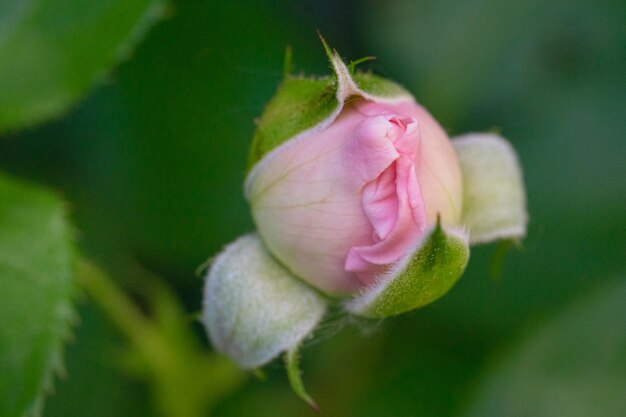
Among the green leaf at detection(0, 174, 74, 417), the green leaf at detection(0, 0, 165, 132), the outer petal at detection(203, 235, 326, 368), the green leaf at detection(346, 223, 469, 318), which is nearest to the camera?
the green leaf at detection(346, 223, 469, 318)

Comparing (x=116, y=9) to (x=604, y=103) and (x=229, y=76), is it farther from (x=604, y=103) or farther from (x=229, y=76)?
(x=604, y=103)

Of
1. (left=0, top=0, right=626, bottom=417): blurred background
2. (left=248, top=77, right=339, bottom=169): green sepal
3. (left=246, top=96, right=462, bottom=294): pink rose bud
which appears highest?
(left=248, top=77, right=339, bottom=169): green sepal

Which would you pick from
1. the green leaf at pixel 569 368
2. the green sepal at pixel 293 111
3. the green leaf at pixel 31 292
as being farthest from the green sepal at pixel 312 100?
the green leaf at pixel 569 368

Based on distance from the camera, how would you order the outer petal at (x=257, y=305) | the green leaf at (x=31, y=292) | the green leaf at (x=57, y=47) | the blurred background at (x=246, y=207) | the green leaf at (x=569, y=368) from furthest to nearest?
1. the blurred background at (x=246, y=207)
2. the green leaf at (x=569, y=368)
3. the green leaf at (x=57, y=47)
4. the green leaf at (x=31, y=292)
5. the outer petal at (x=257, y=305)

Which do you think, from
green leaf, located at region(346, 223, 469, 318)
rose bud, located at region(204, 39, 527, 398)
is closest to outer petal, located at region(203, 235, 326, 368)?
rose bud, located at region(204, 39, 527, 398)

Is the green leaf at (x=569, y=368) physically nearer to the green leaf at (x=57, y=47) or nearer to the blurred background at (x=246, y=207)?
the blurred background at (x=246, y=207)

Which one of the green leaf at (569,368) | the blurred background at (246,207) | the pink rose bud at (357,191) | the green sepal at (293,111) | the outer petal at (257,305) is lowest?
the green leaf at (569,368)

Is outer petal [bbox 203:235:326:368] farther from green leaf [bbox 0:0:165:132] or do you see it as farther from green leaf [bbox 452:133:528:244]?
green leaf [bbox 0:0:165:132]
